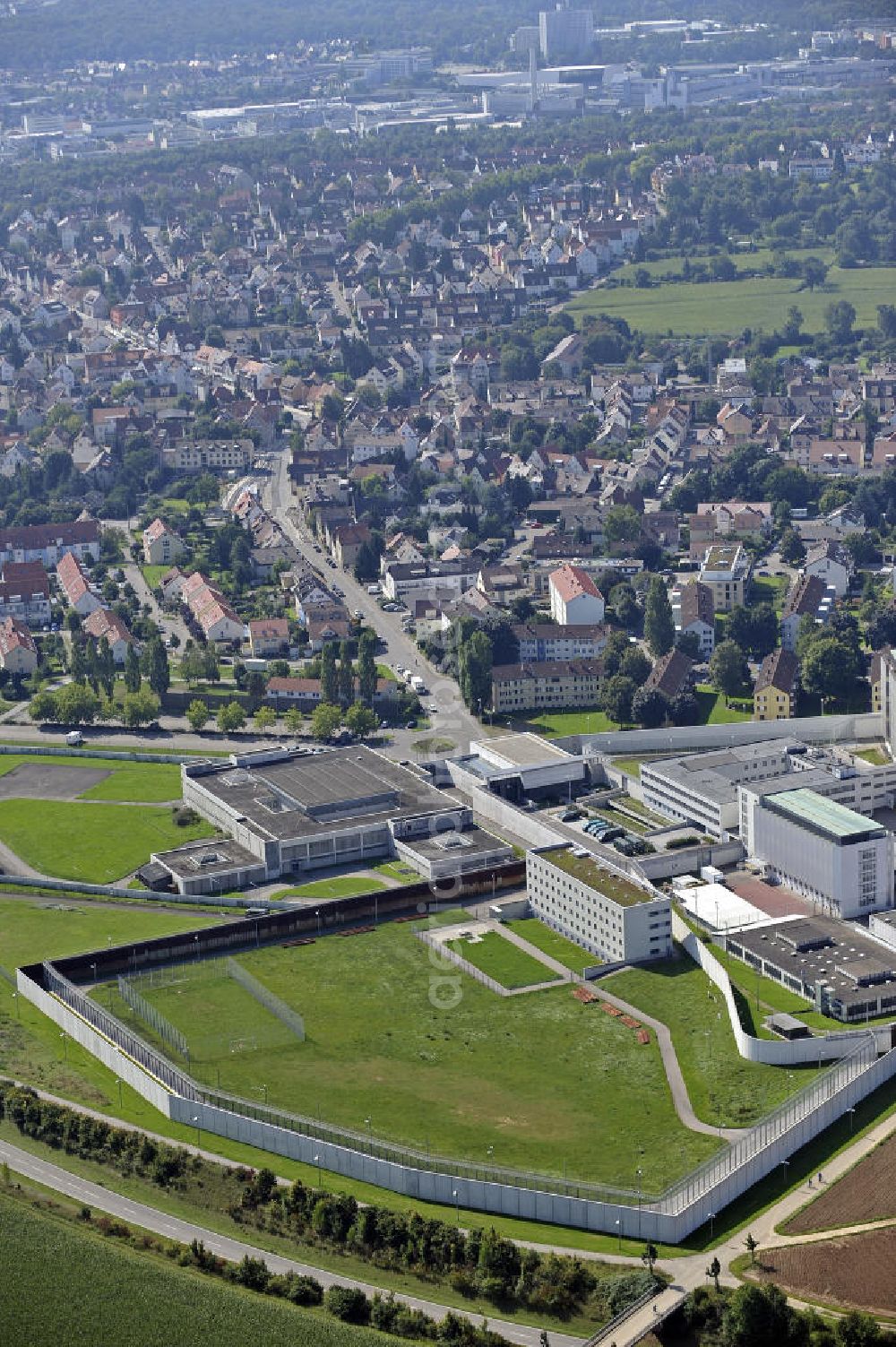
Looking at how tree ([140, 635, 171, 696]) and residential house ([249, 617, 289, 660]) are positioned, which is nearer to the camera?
tree ([140, 635, 171, 696])

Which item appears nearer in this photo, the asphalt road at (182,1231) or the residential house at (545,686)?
the asphalt road at (182,1231)

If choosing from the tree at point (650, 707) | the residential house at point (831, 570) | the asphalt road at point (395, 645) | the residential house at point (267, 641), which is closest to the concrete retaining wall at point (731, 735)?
the tree at point (650, 707)

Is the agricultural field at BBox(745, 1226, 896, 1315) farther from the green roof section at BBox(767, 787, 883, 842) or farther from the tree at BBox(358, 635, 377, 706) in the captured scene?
the tree at BBox(358, 635, 377, 706)

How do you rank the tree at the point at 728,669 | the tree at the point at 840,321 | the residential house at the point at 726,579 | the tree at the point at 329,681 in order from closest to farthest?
the tree at the point at 329,681 → the tree at the point at 728,669 → the residential house at the point at 726,579 → the tree at the point at 840,321

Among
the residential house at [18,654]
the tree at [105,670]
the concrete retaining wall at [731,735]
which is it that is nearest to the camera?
the concrete retaining wall at [731,735]

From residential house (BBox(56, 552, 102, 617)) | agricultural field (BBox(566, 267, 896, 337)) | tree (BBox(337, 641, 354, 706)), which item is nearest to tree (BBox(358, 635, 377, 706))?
tree (BBox(337, 641, 354, 706))

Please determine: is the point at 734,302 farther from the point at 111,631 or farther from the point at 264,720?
the point at 264,720

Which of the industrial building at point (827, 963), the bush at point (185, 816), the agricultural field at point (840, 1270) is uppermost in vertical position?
the industrial building at point (827, 963)

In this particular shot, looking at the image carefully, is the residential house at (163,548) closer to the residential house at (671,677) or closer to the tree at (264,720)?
the tree at (264,720)

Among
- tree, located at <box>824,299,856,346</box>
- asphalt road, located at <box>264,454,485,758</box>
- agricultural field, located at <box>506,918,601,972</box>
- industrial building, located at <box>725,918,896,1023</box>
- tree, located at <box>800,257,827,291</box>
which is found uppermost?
tree, located at <box>800,257,827,291</box>
